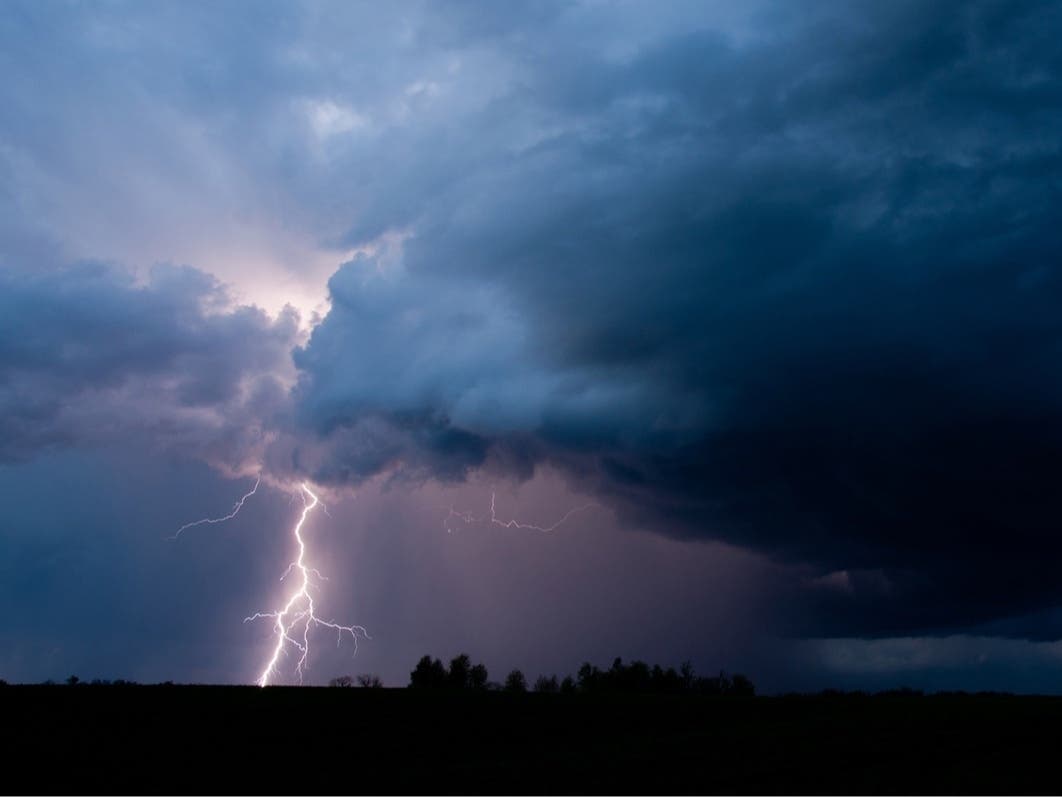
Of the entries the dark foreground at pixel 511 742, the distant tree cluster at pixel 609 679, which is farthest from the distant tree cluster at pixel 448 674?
the dark foreground at pixel 511 742

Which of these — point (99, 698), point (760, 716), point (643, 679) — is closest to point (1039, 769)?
point (760, 716)

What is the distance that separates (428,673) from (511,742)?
78920 mm

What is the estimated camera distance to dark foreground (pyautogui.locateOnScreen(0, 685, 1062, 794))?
76.5 ft

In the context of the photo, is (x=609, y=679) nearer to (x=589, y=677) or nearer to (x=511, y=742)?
(x=589, y=677)

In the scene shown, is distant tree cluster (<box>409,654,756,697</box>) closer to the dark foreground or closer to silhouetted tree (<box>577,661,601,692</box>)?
silhouetted tree (<box>577,661,601,692</box>)

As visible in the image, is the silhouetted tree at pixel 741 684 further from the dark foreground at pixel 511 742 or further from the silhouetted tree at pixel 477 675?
the dark foreground at pixel 511 742

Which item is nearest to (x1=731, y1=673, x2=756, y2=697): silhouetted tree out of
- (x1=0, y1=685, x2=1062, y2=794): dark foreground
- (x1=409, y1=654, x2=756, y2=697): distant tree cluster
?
(x1=409, y1=654, x2=756, y2=697): distant tree cluster

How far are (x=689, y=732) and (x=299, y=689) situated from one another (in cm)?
2043

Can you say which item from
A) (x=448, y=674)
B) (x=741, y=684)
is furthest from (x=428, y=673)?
(x=741, y=684)

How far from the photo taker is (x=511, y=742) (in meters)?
32.2

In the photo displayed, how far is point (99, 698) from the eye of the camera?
3872 centimetres

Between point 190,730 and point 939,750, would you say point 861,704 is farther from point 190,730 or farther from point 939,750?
point 190,730

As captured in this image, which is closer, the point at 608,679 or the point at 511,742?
the point at 511,742

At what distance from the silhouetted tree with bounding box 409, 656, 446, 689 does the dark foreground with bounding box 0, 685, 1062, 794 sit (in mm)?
64977
